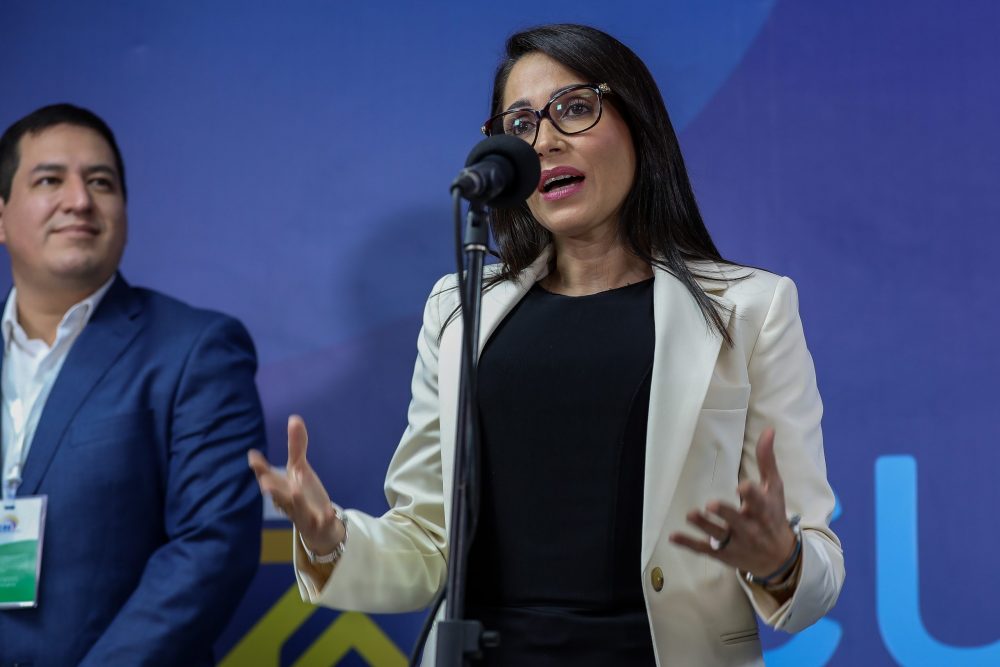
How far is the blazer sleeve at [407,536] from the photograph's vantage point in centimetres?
172

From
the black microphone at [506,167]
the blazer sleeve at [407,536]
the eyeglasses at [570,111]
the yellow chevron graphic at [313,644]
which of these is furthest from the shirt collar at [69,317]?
the black microphone at [506,167]

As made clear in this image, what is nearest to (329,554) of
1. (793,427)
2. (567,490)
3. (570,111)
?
(567,490)

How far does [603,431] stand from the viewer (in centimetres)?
180

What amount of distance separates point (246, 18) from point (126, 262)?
759 mm

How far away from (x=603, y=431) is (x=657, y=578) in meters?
0.24

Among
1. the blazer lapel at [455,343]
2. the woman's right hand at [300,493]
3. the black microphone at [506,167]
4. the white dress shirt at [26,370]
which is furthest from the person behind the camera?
the white dress shirt at [26,370]

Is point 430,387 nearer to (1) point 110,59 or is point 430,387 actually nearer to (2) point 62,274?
(2) point 62,274

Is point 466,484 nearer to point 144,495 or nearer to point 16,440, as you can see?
point 144,495

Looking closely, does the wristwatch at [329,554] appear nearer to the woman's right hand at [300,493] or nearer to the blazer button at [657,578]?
the woman's right hand at [300,493]

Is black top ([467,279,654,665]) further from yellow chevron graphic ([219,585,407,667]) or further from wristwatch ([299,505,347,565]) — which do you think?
yellow chevron graphic ([219,585,407,667])

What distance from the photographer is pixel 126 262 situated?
329 centimetres

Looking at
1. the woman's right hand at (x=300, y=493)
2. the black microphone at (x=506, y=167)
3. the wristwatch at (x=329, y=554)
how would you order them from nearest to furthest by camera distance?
the black microphone at (x=506, y=167)
the woman's right hand at (x=300, y=493)
the wristwatch at (x=329, y=554)

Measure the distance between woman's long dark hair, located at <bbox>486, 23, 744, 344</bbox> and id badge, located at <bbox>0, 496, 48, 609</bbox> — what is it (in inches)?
56.2

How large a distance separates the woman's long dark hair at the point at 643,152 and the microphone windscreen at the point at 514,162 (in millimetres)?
530
